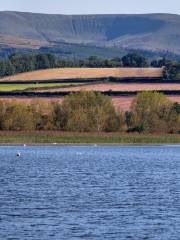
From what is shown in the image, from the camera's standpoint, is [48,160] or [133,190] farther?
[48,160]

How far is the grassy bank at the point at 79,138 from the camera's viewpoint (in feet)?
303

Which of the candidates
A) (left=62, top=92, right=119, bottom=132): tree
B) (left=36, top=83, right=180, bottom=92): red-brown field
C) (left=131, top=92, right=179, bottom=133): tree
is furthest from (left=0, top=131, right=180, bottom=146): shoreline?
(left=36, top=83, right=180, bottom=92): red-brown field

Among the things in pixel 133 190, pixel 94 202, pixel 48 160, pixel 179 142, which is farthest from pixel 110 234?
pixel 179 142

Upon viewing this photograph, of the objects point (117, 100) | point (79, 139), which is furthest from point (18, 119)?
point (117, 100)

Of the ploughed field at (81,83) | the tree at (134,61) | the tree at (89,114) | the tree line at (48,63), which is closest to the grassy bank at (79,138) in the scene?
the tree at (89,114)

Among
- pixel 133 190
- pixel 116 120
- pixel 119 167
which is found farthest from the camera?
pixel 116 120

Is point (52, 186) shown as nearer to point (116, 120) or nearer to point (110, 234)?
point (110, 234)

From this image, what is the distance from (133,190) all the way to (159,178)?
7717 millimetres

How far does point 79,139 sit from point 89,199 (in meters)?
53.2

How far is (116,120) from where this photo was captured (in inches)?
4067

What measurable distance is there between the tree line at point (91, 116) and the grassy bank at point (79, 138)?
389 centimetres

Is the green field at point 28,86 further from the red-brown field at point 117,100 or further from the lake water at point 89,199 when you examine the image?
the lake water at point 89,199

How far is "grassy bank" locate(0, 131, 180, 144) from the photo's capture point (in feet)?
303

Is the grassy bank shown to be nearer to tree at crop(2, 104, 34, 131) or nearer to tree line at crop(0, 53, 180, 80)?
tree at crop(2, 104, 34, 131)
